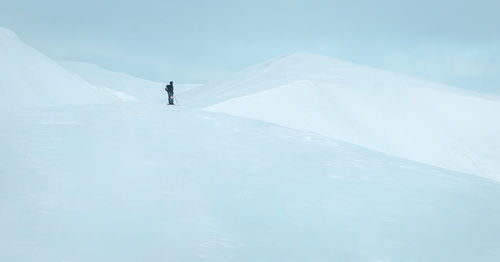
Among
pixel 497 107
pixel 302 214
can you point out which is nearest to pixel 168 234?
pixel 302 214

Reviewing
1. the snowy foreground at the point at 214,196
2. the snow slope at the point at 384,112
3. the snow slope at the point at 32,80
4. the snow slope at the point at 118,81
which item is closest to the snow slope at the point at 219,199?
the snowy foreground at the point at 214,196

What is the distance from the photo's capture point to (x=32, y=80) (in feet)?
122

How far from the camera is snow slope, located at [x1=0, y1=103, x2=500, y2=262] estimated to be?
6.25 metres

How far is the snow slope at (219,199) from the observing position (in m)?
6.25

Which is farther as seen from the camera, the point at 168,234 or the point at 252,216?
the point at 252,216

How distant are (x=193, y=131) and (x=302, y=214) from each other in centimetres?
478

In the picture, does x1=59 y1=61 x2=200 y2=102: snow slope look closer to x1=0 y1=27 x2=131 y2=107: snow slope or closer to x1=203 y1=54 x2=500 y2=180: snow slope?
x1=0 y1=27 x2=131 y2=107: snow slope

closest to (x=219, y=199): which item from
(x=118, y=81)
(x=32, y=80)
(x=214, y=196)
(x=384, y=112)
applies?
(x=214, y=196)

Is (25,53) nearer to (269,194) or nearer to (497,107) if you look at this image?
(497,107)

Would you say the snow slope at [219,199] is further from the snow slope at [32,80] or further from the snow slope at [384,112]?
the snow slope at [32,80]

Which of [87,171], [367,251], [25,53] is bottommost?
[367,251]

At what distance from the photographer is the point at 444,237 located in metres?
7.06

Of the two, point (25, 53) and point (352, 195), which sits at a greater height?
point (25, 53)

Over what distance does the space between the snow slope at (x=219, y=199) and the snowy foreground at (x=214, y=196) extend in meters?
0.03
